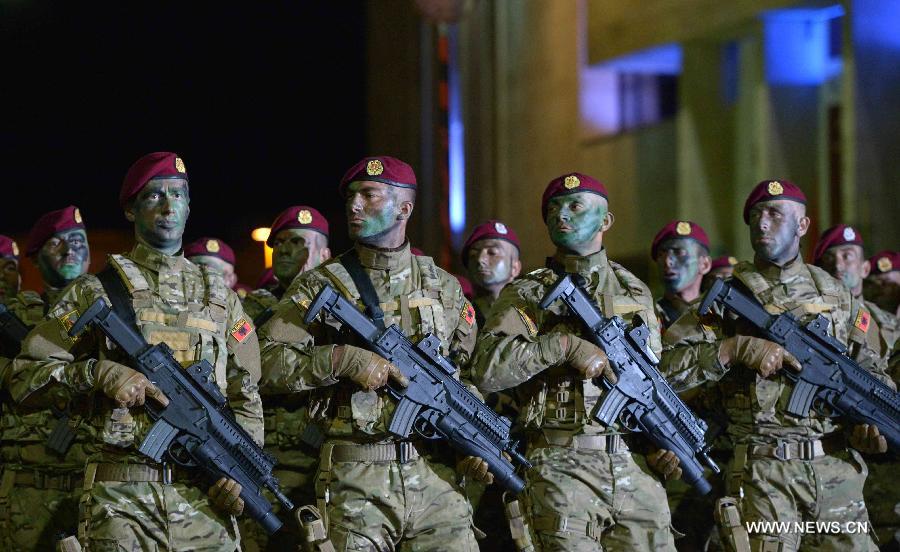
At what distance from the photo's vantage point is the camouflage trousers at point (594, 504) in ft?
22.3

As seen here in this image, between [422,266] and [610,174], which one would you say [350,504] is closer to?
[422,266]

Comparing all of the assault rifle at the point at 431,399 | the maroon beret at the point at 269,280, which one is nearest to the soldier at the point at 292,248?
the maroon beret at the point at 269,280

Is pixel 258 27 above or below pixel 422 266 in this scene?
above

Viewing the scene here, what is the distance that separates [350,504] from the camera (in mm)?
6414

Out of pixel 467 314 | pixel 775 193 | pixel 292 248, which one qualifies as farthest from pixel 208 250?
pixel 775 193

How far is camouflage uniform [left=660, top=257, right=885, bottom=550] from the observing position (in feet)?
24.8

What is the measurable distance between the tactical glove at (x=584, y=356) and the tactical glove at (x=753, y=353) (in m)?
1.00

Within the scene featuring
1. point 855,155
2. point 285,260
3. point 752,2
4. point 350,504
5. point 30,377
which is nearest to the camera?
point 30,377

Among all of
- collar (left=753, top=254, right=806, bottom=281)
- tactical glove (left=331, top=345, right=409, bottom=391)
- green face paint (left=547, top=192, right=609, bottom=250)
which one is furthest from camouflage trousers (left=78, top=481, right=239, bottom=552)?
collar (left=753, top=254, right=806, bottom=281)

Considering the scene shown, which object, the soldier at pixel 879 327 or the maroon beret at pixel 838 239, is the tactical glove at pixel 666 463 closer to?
the soldier at pixel 879 327

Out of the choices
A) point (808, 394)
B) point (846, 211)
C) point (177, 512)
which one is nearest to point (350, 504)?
point (177, 512)

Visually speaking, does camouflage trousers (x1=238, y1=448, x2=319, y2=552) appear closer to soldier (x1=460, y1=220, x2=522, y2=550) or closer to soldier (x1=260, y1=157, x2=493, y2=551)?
soldier (x1=460, y1=220, x2=522, y2=550)

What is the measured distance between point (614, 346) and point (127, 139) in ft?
44.8

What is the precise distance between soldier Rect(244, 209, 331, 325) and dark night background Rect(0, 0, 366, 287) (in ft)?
32.8
